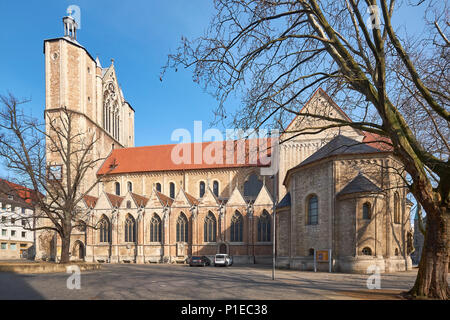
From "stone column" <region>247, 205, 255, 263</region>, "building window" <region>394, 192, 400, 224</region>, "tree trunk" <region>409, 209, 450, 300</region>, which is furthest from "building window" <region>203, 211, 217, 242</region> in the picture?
"tree trunk" <region>409, 209, 450, 300</region>

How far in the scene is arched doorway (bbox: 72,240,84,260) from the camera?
1714 inches

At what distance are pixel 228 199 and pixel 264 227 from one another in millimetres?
5547

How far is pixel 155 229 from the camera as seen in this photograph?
135 ft

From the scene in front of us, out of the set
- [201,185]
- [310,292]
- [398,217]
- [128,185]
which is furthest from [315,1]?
[128,185]

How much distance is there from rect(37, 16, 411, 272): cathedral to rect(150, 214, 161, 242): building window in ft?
0.38

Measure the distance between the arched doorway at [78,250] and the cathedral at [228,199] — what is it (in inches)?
4.8

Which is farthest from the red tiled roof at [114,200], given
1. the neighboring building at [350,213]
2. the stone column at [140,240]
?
the neighboring building at [350,213]

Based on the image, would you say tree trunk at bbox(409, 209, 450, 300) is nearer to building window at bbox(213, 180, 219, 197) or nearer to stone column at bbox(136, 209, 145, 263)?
stone column at bbox(136, 209, 145, 263)

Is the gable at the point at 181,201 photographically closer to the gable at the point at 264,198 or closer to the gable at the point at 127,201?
the gable at the point at 127,201

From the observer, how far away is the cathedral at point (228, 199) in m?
23.9
